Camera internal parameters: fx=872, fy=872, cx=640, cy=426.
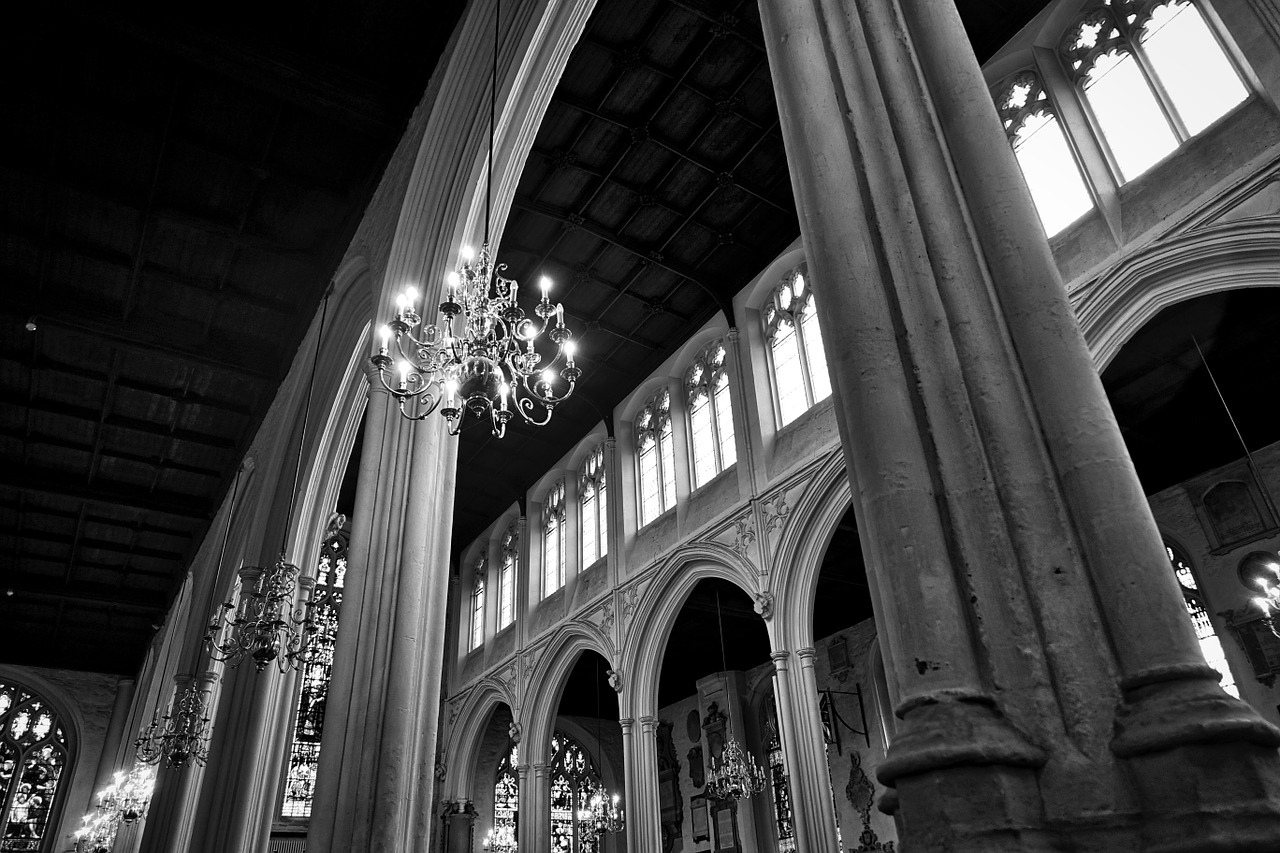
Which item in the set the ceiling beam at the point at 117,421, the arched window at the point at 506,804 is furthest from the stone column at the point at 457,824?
the ceiling beam at the point at 117,421

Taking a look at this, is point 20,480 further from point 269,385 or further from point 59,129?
point 59,129

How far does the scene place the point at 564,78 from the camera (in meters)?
10.4

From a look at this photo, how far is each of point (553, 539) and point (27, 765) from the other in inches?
596

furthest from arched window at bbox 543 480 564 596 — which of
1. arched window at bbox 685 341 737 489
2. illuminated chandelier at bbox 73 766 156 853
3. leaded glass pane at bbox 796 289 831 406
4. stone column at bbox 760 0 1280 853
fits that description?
stone column at bbox 760 0 1280 853

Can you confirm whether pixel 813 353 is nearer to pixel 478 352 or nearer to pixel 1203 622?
pixel 1203 622

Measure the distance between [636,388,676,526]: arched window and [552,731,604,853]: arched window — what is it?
846cm

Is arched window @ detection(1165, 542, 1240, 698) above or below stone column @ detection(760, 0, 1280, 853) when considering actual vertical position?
above

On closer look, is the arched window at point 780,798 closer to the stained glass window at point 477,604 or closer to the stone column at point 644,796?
the stone column at point 644,796

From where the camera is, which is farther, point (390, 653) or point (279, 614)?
point (279, 614)

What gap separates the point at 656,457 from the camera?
15047 mm

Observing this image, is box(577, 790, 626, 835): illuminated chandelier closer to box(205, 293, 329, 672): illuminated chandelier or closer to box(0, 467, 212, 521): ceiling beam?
box(205, 293, 329, 672): illuminated chandelier

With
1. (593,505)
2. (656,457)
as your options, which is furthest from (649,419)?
(593,505)

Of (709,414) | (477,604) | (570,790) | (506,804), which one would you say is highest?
(709,414)

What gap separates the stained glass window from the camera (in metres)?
19.1
